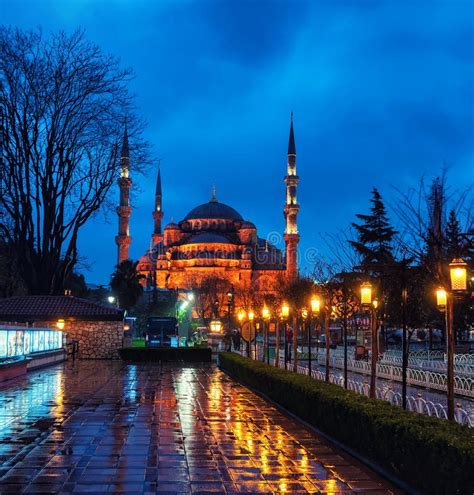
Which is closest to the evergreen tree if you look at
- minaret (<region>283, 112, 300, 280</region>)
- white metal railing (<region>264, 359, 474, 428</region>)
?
minaret (<region>283, 112, 300, 280</region>)

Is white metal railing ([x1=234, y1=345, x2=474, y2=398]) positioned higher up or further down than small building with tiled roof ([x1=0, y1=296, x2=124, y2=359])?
further down

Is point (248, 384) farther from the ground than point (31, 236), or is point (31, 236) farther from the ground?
point (31, 236)

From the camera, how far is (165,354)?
1395 inches

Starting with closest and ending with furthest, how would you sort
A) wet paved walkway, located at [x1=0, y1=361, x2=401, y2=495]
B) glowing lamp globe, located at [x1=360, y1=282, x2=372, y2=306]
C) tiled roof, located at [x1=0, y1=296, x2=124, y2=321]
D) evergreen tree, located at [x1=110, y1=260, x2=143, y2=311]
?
1. wet paved walkway, located at [x1=0, y1=361, x2=401, y2=495]
2. glowing lamp globe, located at [x1=360, y1=282, x2=372, y2=306]
3. tiled roof, located at [x1=0, y1=296, x2=124, y2=321]
4. evergreen tree, located at [x1=110, y1=260, x2=143, y2=311]

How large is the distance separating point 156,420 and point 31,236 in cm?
2179

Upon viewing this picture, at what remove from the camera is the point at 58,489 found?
7.38 metres

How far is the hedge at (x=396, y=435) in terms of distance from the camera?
21.2 ft

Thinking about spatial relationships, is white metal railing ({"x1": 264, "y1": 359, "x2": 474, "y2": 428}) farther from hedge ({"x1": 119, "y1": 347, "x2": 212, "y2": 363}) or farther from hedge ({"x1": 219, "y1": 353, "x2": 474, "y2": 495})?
hedge ({"x1": 119, "y1": 347, "x2": 212, "y2": 363})

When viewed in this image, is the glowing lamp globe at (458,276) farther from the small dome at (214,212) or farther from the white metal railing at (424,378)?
the small dome at (214,212)

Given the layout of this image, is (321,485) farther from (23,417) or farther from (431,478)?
(23,417)

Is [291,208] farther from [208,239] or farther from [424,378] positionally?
[424,378]

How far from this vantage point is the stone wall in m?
35.0

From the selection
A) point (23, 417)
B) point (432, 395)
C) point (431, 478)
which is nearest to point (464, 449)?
point (431, 478)

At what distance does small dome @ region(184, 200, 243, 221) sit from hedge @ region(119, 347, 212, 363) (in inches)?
3421
